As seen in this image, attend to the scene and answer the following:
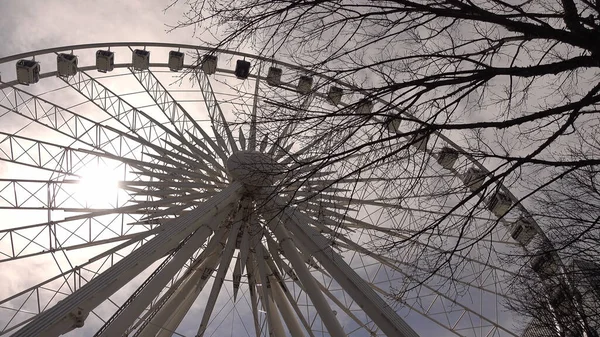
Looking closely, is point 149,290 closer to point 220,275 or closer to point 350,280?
point 220,275

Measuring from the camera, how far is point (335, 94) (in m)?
6.42

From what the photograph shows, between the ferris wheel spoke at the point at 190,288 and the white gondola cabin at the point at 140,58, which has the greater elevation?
the white gondola cabin at the point at 140,58

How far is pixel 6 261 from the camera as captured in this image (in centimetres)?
1609

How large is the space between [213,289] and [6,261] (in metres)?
7.19

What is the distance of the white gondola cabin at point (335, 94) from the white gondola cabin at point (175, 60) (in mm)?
15435

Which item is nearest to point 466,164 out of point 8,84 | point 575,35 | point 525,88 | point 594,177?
point 525,88

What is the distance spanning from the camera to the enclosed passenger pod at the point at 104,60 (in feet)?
66.2

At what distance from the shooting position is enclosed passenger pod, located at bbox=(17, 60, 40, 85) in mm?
19344

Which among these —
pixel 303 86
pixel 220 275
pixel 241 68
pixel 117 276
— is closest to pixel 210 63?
pixel 241 68

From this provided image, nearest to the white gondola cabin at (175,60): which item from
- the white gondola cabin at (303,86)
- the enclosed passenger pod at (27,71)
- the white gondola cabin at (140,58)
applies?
the white gondola cabin at (140,58)

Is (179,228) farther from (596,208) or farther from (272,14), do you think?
(596,208)

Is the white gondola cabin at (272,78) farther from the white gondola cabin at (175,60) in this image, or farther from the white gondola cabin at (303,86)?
the white gondola cabin at (175,60)

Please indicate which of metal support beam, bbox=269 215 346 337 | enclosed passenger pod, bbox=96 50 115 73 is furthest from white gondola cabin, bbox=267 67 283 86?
enclosed passenger pod, bbox=96 50 115 73

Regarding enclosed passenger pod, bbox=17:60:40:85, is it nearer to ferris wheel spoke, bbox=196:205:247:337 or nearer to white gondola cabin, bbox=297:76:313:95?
ferris wheel spoke, bbox=196:205:247:337
